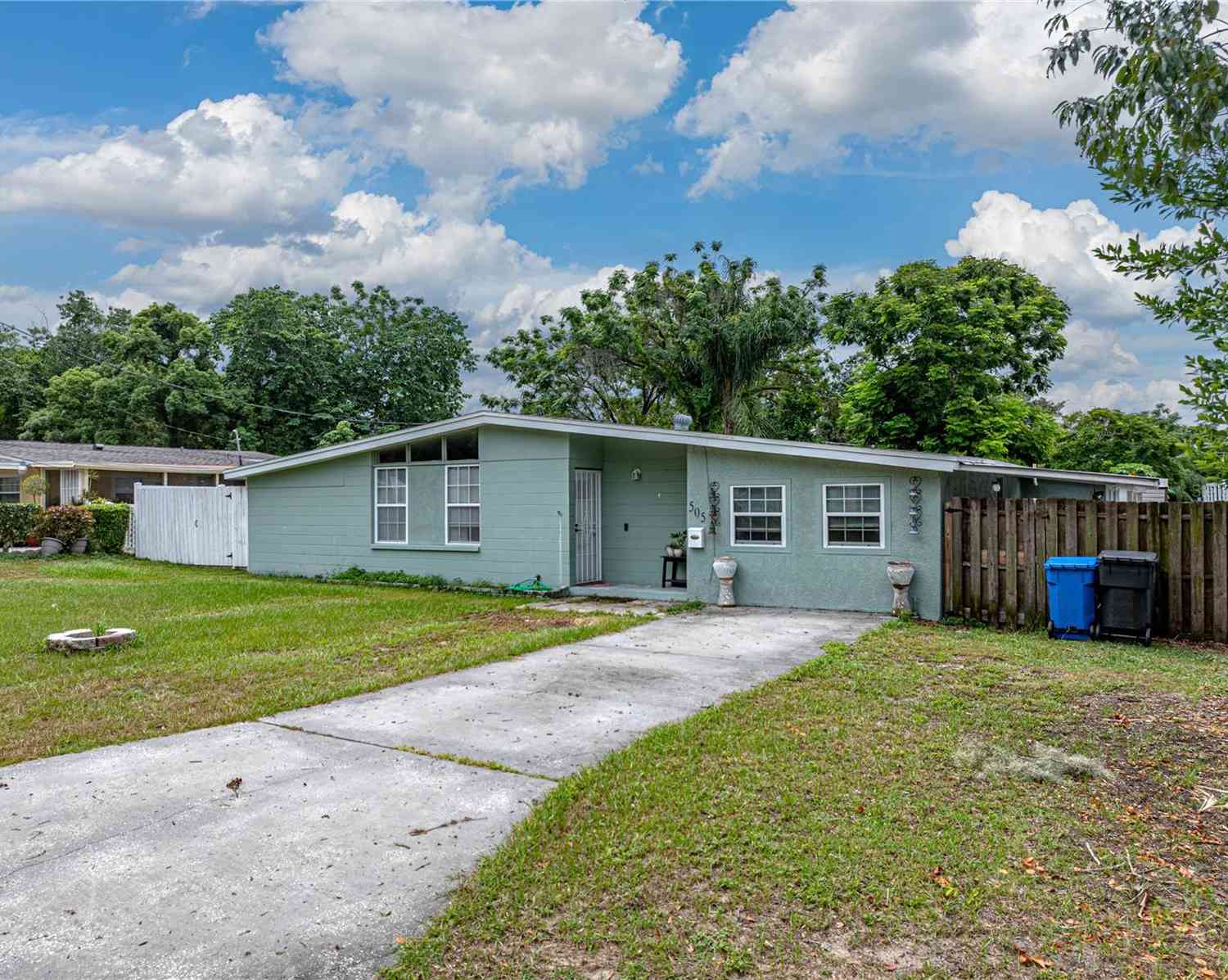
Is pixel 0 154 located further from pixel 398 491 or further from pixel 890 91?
pixel 890 91

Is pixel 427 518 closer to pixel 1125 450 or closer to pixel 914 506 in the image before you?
pixel 914 506

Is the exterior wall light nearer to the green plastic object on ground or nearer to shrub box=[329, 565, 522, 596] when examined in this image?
the green plastic object on ground

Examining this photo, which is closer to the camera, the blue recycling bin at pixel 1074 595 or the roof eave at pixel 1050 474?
the blue recycling bin at pixel 1074 595

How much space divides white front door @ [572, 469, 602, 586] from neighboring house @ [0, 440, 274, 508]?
17.8 m

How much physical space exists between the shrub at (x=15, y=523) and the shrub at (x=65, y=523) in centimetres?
42

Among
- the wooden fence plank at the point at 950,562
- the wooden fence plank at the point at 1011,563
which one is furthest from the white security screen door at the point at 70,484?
the wooden fence plank at the point at 1011,563

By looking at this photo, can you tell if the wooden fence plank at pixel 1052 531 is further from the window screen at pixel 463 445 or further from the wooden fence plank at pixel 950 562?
the window screen at pixel 463 445

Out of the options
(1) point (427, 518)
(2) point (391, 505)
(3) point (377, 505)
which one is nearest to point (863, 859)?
(1) point (427, 518)

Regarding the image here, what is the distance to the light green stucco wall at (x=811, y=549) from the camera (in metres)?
10.5

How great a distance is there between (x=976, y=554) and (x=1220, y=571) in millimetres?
2485

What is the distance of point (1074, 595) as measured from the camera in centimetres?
895

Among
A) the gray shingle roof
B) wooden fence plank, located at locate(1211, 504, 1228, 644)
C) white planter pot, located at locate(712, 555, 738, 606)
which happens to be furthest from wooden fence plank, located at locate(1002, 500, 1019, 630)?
the gray shingle roof

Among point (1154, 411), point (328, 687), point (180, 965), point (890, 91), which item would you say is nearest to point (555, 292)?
point (890, 91)

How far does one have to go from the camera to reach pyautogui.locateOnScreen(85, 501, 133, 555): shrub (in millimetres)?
20438
